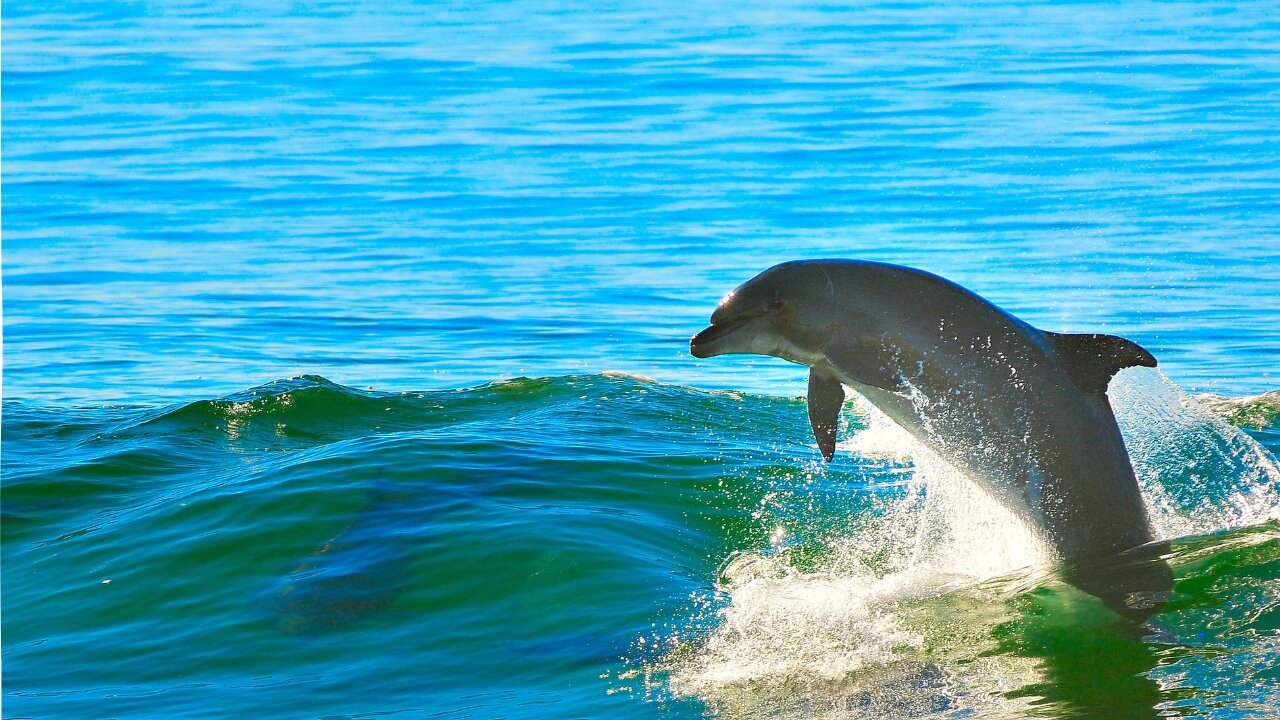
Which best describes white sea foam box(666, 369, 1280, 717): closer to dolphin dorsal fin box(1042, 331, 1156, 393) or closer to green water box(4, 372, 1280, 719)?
green water box(4, 372, 1280, 719)

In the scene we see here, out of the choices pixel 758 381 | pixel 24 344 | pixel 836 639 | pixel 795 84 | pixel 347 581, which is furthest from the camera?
pixel 795 84

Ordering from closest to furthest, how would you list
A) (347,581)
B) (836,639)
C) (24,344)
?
(836,639) → (347,581) → (24,344)

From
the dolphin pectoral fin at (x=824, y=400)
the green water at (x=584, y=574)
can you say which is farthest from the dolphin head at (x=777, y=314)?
the green water at (x=584, y=574)

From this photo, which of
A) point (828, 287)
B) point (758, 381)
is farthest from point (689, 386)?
point (828, 287)

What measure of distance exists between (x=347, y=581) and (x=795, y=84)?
29891mm

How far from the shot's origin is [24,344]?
68.2 ft

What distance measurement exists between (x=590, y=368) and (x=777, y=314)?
984 centimetres

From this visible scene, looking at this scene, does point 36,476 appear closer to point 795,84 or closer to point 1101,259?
point 1101,259

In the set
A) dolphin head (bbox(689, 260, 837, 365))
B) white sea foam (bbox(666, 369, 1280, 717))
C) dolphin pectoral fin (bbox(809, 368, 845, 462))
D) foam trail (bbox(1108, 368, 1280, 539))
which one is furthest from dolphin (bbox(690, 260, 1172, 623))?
foam trail (bbox(1108, 368, 1280, 539))

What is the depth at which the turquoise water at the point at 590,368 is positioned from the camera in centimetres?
875

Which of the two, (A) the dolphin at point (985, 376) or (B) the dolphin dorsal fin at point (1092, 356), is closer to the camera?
(B) the dolphin dorsal fin at point (1092, 356)

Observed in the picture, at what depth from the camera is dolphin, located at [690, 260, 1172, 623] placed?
8.78 metres

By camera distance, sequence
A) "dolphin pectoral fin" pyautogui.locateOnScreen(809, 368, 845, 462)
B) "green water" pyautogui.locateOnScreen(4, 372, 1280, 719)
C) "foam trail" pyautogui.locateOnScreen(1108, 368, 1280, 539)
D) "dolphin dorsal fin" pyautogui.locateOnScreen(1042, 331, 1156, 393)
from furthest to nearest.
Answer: "foam trail" pyautogui.locateOnScreen(1108, 368, 1280, 539), "dolphin pectoral fin" pyautogui.locateOnScreen(809, 368, 845, 462), "dolphin dorsal fin" pyautogui.locateOnScreen(1042, 331, 1156, 393), "green water" pyautogui.locateOnScreen(4, 372, 1280, 719)

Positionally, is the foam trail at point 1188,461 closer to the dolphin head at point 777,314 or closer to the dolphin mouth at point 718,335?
the dolphin head at point 777,314
